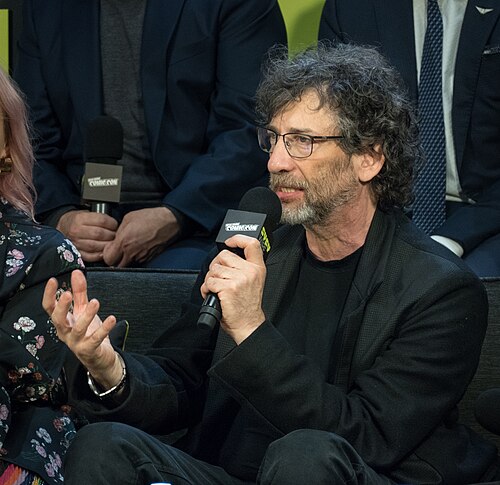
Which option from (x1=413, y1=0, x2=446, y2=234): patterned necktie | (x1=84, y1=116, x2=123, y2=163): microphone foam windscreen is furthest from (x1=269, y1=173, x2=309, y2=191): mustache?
(x1=413, y1=0, x2=446, y2=234): patterned necktie

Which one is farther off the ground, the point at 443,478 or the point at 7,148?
the point at 7,148

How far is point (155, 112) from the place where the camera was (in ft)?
10.5

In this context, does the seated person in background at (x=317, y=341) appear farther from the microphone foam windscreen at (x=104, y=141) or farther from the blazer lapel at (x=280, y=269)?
the microphone foam windscreen at (x=104, y=141)

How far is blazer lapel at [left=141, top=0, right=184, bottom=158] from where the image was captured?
322 centimetres

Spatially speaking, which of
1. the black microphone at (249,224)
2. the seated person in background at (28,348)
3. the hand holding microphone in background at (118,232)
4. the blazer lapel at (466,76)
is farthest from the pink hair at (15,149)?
the blazer lapel at (466,76)

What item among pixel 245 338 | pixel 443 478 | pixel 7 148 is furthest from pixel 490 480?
pixel 7 148

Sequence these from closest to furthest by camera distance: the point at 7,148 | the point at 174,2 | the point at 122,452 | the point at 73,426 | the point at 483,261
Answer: the point at 122,452 → the point at 73,426 → the point at 7,148 → the point at 483,261 → the point at 174,2

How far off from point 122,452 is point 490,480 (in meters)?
0.71

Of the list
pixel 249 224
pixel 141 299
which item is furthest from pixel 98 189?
pixel 249 224

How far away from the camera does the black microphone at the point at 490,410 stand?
197 centimetres

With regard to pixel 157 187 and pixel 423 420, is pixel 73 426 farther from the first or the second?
pixel 157 187

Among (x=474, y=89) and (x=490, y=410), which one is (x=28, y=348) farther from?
(x=474, y=89)

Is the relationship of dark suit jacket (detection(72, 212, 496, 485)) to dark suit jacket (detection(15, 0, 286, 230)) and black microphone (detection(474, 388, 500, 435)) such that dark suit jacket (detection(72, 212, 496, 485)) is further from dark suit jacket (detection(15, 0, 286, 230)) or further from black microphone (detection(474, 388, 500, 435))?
dark suit jacket (detection(15, 0, 286, 230))

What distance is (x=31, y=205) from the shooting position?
7.35 feet
